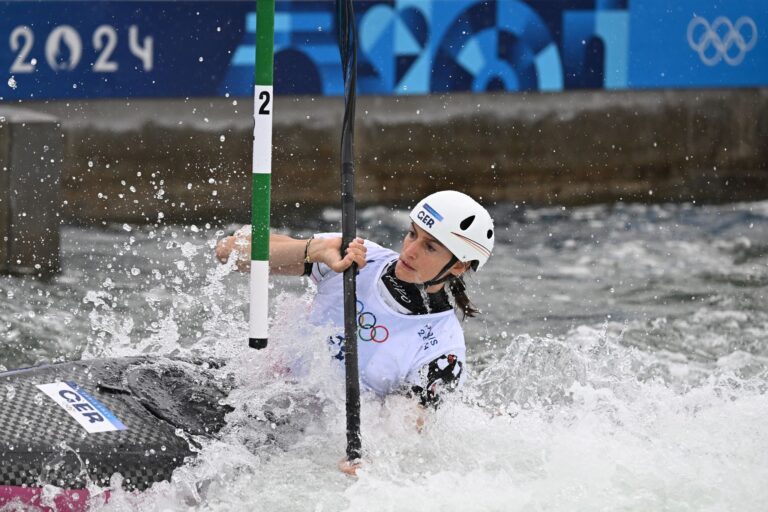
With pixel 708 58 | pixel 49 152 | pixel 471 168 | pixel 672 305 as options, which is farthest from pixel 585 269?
pixel 49 152

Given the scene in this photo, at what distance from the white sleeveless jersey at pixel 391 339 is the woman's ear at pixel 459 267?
6.3 inches

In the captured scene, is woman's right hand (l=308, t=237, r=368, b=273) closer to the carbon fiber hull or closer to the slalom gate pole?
the slalom gate pole

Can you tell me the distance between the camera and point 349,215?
13.5 feet

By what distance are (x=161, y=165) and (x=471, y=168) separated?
3.49m

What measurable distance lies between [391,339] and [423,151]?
8830 millimetres

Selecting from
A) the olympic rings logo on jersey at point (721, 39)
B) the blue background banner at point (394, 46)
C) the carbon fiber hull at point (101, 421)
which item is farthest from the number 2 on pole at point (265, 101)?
the olympic rings logo on jersey at point (721, 39)

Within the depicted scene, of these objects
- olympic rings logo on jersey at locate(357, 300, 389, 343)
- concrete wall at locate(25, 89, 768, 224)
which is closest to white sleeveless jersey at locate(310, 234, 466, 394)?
olympic rings logo on jersey at locate(357, 300, 389, 343)

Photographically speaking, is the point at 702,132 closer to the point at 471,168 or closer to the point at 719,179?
the point at 719,179

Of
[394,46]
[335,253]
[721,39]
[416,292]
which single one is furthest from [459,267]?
[721,39]

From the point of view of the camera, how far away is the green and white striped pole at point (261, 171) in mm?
4105

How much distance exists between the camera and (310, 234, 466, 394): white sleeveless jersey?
4434 mm

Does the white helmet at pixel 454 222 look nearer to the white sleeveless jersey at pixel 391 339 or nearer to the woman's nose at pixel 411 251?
the woman's nose at pixel 411 251

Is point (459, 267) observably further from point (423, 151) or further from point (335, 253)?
point (423, 151)

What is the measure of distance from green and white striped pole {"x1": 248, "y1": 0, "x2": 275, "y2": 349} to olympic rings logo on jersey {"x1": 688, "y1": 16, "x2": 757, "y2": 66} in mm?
10008
